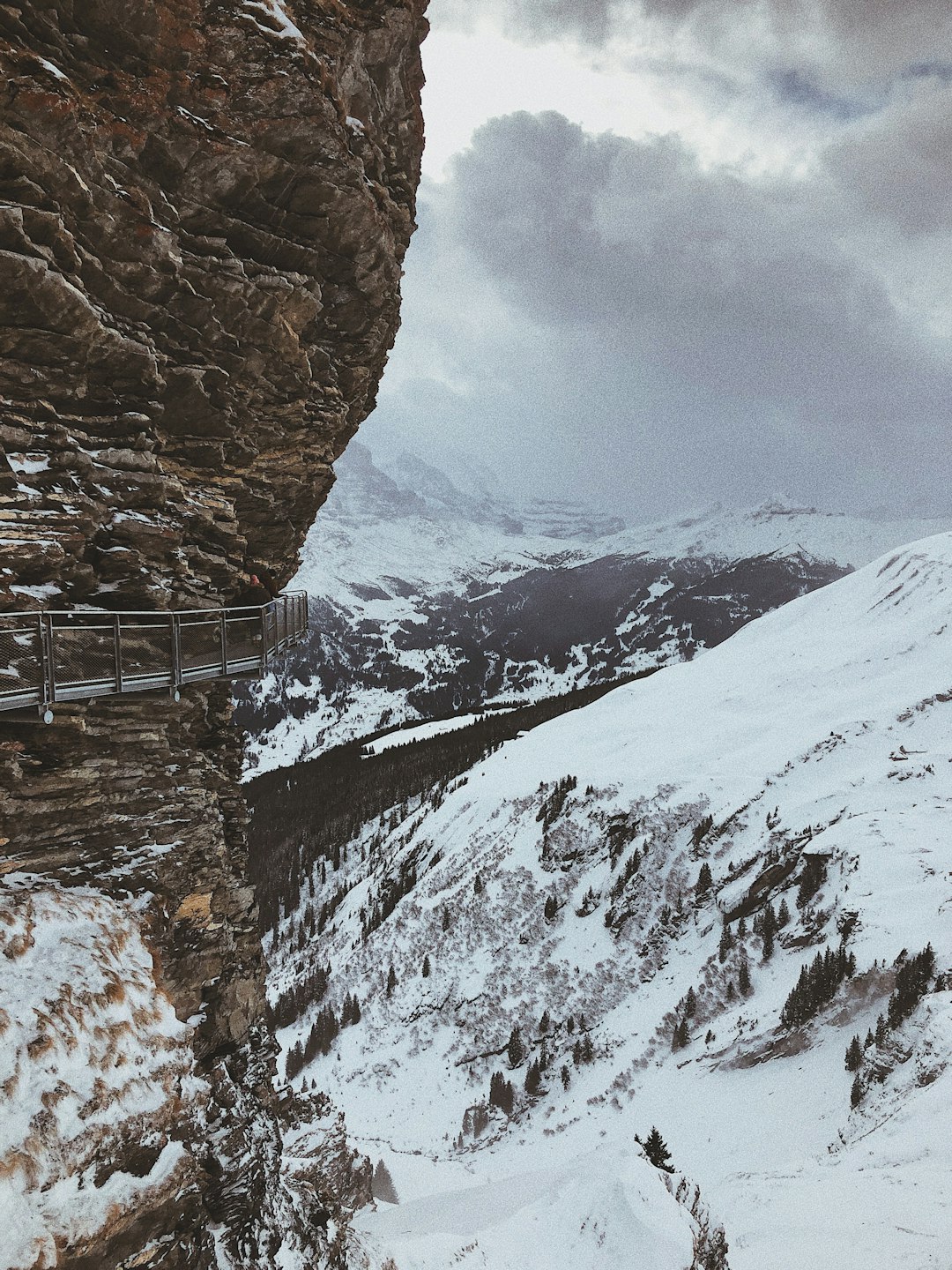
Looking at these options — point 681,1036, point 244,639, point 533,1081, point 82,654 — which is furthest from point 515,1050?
point 82,654

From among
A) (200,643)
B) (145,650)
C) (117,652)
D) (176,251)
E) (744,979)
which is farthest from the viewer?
(744,979)

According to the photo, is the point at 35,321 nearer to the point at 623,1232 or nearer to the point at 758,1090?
the point at 623,1232

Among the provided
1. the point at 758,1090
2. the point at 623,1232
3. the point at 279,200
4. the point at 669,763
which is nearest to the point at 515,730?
the point at 669,763

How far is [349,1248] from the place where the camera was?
49.9 ft

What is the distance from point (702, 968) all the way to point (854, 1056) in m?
15.1

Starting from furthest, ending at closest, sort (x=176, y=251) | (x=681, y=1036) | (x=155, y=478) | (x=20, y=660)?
(x=681, y=1036) → (x=155, y=478) → (x=176, y=251) → (x=20, y=660)

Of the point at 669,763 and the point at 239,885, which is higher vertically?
the point at 239,885

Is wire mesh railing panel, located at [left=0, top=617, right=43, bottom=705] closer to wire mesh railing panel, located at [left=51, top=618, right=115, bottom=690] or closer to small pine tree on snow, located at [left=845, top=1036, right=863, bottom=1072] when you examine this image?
wire mesh railing panel, located at [left=51, top=618, right=115, bottom=690]

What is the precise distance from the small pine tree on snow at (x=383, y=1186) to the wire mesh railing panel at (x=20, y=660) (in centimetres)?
3215

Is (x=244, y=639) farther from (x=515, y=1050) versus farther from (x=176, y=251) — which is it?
(x=515, y=1050)

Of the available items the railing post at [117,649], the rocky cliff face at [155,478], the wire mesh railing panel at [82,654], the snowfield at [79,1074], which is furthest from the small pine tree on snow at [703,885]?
the wire mesh railing panel at [82,654]

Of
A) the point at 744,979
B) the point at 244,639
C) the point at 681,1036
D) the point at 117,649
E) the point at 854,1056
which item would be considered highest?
the point at 244,639

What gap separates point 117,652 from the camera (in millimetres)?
10648

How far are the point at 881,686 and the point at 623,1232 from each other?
186 ft
